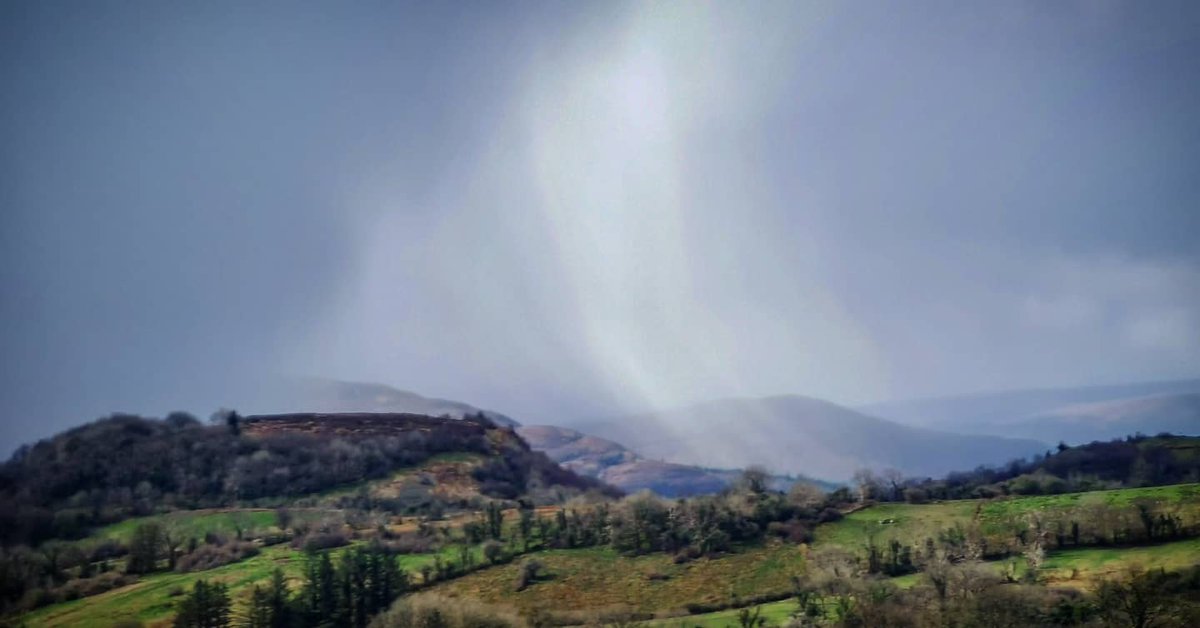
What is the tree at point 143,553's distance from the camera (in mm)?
52750

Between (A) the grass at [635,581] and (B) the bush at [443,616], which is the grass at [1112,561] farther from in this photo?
(B) the bush at [443,616]

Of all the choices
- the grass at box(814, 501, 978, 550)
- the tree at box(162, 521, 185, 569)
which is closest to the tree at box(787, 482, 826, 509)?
the grass at box(814, 501, 978, 550)

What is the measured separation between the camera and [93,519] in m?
70.4

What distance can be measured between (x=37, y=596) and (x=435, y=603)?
2921 centimetres

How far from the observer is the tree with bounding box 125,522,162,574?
5275 centimetres

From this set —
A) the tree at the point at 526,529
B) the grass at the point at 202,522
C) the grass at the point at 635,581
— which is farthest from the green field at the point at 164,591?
the grass at the point at 202,522

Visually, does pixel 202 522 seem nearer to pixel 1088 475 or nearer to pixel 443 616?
pixel 443 616

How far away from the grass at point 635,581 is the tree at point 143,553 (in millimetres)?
22412

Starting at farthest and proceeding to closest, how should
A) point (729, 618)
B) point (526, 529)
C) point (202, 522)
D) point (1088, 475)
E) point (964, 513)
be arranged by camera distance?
1. point (1088, 475)
2. point (202, 522)
3. point (526, 529)
4. point (964, 513)
5. point (729, 618)

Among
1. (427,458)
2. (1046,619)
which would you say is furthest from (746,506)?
(427,458)

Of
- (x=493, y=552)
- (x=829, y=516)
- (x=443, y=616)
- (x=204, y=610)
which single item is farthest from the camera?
(x=829, y=516)

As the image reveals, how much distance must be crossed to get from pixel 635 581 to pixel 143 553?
34845 millimetres

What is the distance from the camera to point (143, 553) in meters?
53.2

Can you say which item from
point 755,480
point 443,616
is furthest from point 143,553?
point 755,480
